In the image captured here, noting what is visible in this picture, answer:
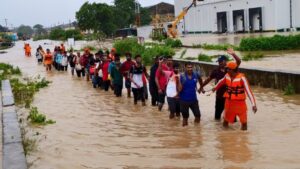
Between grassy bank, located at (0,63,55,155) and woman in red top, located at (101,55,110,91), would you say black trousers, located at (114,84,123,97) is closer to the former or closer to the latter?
woman in red top, located at (101,55,110,91)

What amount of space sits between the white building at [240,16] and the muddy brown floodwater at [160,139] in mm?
34195

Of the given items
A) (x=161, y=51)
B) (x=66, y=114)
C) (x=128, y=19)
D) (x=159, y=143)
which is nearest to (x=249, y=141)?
(x=159, y=143)

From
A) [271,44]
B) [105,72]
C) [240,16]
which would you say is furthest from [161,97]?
[240,16]

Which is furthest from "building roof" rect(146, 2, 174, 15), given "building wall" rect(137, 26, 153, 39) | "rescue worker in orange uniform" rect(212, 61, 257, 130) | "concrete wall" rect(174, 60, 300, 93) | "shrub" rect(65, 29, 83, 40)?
"rescue worker in orange uniform" rect(212, 61, 257, 130)

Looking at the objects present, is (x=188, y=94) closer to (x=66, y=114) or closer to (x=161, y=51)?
(x=66, y=114)

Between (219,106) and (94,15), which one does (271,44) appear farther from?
(94,15)

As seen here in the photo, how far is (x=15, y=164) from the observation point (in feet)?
21.6

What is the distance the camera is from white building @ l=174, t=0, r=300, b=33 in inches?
1806

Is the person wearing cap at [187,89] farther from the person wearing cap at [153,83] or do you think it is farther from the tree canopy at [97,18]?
the tree canopy at [97,18]

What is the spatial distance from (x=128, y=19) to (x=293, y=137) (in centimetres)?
8312

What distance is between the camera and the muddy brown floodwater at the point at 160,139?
7133mm

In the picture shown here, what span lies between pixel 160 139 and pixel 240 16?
4638cm

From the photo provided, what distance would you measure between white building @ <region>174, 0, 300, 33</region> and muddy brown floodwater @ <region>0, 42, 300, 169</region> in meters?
34.2

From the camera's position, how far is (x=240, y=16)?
175 feet
